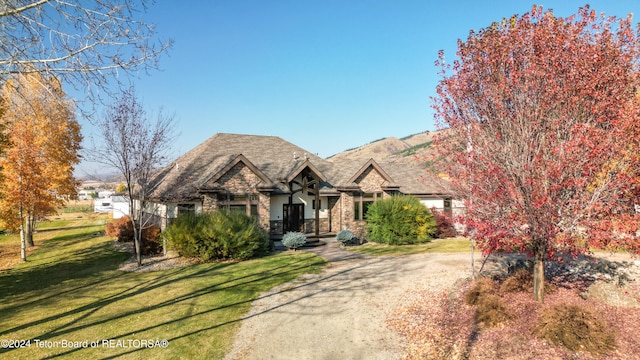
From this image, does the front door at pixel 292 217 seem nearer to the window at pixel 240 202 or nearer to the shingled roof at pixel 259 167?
the shingled roof at pixel 259 167

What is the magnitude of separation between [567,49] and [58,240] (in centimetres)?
3943

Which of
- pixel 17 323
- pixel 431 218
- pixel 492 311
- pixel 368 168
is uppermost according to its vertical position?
pixel 368 168

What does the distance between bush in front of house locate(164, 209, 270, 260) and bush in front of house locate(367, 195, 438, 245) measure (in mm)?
9150

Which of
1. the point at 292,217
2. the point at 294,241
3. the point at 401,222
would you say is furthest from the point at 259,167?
the point at 401,222

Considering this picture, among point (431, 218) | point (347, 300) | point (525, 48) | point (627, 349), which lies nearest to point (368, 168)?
point (431, 218)

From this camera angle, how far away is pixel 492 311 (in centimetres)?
819

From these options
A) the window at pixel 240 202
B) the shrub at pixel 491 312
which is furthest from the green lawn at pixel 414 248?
the shrub at pixel 491 312

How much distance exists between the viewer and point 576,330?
268 inches

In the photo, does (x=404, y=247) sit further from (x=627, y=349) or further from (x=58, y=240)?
(x=58, y=240)

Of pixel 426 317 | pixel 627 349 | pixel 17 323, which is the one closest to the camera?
pixel 627 349

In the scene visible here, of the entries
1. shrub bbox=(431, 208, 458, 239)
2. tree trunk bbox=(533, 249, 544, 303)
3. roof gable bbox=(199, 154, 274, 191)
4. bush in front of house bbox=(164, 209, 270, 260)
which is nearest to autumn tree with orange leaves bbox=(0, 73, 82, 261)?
roof gable bbox=(199, 154, 274, 191)

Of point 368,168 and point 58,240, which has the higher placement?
point 368,168

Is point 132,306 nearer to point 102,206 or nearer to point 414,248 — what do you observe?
point 414,248

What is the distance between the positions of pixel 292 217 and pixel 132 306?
46.4ft
